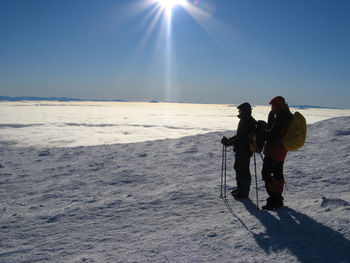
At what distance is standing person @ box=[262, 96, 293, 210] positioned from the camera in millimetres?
3574

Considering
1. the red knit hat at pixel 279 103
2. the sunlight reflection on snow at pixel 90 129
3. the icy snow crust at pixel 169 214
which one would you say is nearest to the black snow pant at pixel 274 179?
the icy snow crust at pixel 169 214

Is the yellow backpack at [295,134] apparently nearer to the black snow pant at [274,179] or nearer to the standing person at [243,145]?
the black snow pant at [274,179]

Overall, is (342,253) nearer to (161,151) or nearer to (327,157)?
(327,157)

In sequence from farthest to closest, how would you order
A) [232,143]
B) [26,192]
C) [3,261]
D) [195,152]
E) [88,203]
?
[195,152] < [26,192] < [88,203] < [232,143] < [3,261]

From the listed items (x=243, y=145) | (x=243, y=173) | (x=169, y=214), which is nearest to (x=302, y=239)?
(x=243, y=173)

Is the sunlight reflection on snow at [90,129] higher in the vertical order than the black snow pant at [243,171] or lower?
lower

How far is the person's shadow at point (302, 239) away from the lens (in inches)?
97.3

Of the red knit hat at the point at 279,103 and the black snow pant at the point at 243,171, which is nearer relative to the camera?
the red knit hat at the point at 279,103

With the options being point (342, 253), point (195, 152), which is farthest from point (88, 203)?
point (195, 152)

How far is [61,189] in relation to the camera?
5.98 meters

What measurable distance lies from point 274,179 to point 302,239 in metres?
1.11

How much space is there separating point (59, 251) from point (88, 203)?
1.71 metres

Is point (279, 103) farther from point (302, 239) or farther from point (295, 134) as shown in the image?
point (302, 239)

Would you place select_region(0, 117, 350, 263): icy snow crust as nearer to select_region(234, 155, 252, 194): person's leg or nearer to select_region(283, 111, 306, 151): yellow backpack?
select_region(234, 155, 252, 194): person's leg
